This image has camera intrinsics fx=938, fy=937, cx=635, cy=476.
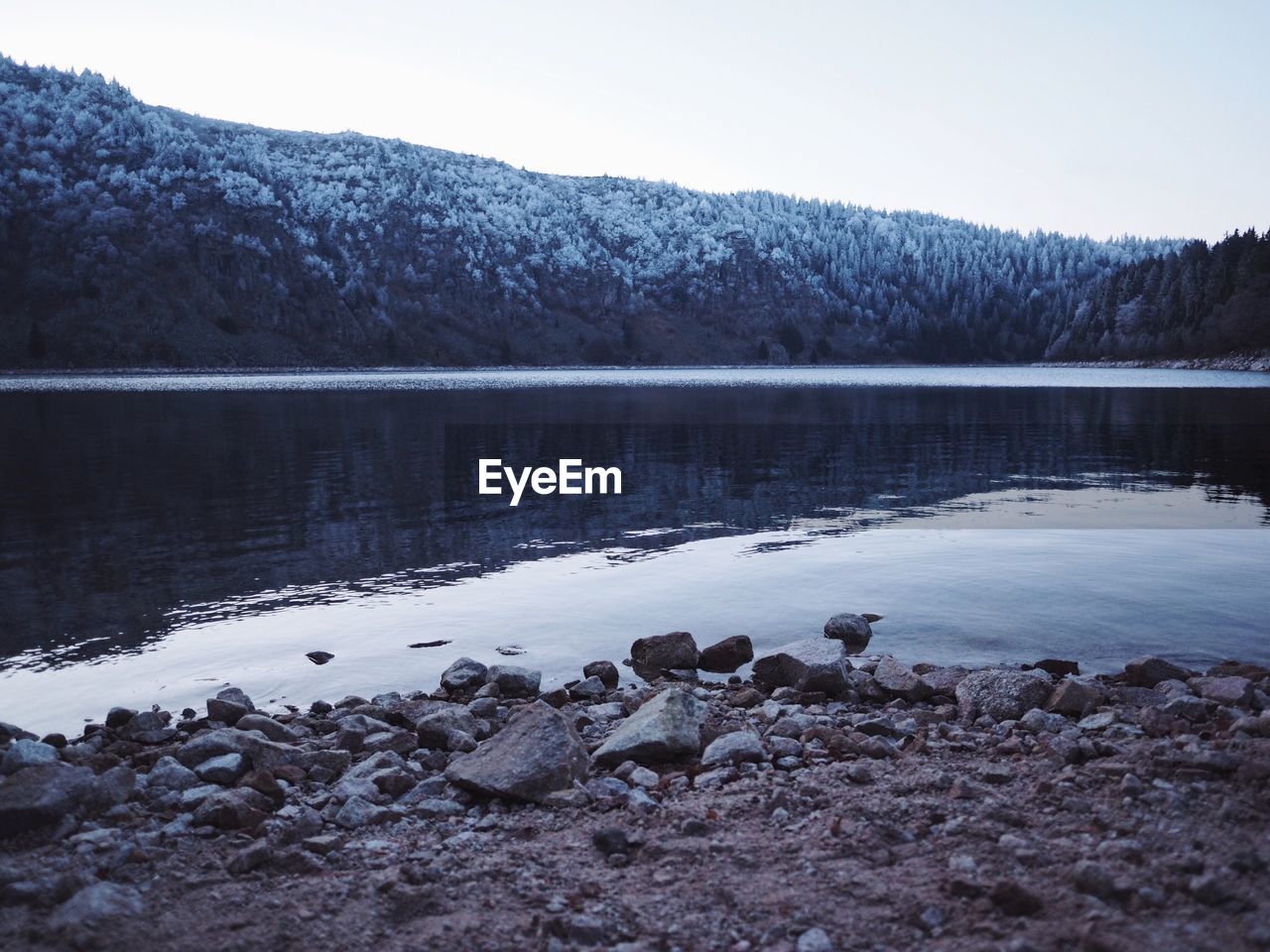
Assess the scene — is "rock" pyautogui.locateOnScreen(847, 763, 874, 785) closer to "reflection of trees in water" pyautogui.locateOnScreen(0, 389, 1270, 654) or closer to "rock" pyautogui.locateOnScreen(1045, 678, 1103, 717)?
"rock" pyautogui.locateOnScreen(1045, 678, 1103, 717)

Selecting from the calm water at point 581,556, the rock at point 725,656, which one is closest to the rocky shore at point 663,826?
the rock at point 725,656

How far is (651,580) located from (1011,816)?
45.9 feet

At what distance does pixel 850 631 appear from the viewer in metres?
16.2

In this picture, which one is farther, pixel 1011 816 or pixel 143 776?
pixel 143 776

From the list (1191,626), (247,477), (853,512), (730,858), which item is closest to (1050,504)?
(853,512)

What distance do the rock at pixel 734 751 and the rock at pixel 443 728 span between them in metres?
2.84

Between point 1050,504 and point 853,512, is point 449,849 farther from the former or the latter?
point 1050,504

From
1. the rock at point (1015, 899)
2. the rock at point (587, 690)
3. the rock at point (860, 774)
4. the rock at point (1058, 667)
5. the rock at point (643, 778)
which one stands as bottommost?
the rock at point (587, 690)

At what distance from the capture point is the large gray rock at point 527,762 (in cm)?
898

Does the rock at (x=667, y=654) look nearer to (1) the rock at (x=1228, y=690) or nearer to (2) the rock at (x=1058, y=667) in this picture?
(2) the rock at (x=1058, y=667)

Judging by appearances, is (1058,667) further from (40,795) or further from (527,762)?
(40,795)

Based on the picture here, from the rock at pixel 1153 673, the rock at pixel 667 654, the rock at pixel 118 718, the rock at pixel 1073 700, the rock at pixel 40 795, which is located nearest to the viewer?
the rock at pixel 40 795

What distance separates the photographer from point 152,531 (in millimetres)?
27938

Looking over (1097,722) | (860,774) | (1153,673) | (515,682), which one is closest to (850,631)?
(1153,673)
